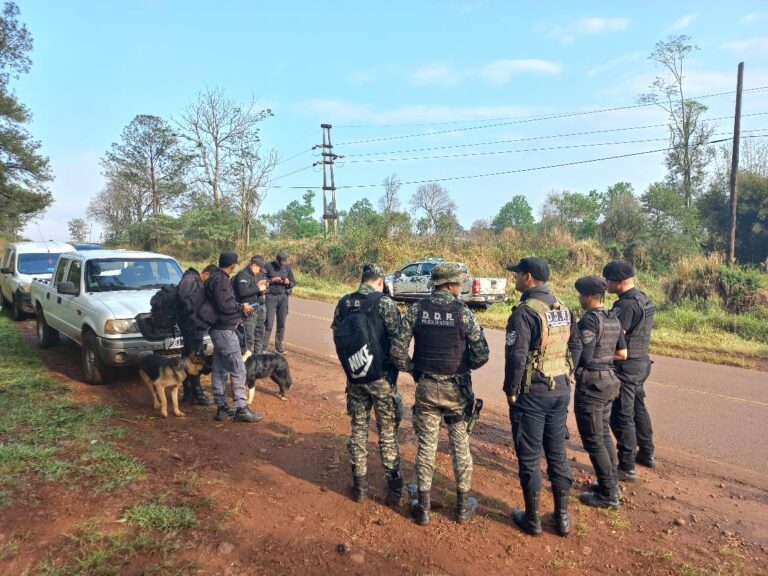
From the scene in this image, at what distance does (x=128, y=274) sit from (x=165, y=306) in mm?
2034

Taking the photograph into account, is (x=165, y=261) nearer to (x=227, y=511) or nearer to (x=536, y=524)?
(x=227, y=511)

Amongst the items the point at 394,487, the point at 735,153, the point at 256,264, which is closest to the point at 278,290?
the point at 256,264

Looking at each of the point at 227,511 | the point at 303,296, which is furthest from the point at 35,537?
the point at 303,296

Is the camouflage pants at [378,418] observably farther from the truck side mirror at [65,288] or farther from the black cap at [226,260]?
the truck side mirror at [65,288]

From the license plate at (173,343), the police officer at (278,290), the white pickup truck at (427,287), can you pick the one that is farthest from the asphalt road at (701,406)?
the white pickup truck at (427,287)

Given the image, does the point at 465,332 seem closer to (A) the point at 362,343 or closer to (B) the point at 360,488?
(A) the point at 362,343

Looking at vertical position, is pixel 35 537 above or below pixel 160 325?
below

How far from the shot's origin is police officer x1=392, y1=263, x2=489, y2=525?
356cm

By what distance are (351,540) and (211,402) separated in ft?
11.3

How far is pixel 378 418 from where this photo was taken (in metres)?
3.89

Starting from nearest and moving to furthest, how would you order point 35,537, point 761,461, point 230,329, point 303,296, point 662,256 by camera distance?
point 35,537 < point 761,461 < point 230,329 < point 303,296 < point 662,256

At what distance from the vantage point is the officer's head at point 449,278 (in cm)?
363

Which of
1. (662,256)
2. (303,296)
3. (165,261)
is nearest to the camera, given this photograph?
(165,261)

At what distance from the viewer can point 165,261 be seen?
311 inches
